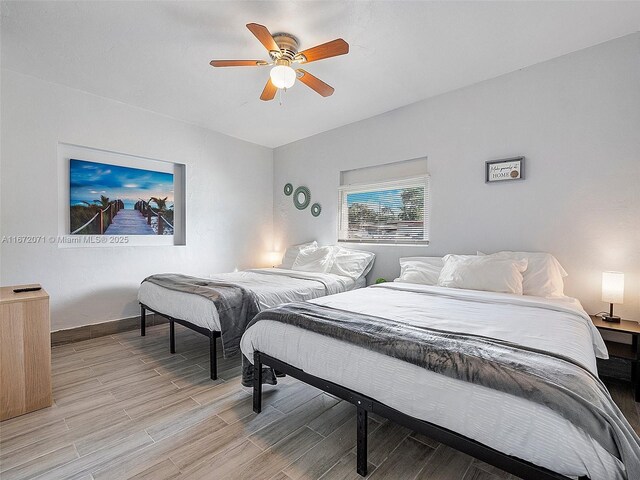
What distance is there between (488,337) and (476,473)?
0.69 m

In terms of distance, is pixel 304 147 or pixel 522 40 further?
pixel 304 147

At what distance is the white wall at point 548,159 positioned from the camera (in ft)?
7.99

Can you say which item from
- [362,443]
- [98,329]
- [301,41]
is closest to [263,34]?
[301,41]

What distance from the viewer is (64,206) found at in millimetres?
3281

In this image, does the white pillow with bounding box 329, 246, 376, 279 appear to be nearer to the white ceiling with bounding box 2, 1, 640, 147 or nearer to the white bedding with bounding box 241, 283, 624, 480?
the white bedding with bounding box 241, 283, 624, 480

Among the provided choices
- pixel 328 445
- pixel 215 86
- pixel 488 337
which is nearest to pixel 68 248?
pixel 215 86

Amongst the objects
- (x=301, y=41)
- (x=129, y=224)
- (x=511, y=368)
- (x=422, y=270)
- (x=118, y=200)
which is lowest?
(x=511, y=368)

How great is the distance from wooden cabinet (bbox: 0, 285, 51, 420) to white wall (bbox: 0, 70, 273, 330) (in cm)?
121

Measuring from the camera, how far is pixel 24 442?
1733mm

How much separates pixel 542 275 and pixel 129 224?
446 cm

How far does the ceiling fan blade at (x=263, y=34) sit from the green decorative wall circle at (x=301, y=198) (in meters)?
2.64

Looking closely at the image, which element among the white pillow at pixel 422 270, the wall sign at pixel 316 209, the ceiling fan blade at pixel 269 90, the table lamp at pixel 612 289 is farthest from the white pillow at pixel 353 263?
the table lamp at pixel 612 289

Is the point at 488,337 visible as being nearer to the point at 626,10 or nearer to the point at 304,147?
the point at 626,10

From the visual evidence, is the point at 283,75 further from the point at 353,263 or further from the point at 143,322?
the point at 143,322
